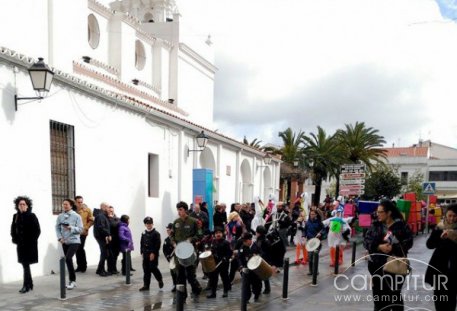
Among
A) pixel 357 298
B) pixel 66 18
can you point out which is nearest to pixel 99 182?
pixel 66 18

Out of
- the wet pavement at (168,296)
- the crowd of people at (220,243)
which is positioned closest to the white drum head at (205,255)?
the crowd of people at (220,243)

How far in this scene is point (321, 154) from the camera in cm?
4009

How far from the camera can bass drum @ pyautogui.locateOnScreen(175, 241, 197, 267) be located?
8.96 metres

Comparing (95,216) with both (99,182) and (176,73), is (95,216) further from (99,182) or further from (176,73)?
(176,73)

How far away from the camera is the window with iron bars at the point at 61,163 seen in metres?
11.9

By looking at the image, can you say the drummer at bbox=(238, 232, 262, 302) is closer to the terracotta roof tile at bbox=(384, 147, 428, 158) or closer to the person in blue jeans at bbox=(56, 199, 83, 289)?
the person in blue jeans at bbox=(56, 199, 83, 289)

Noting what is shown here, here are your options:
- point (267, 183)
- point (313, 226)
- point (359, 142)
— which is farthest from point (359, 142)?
point (313, 226)

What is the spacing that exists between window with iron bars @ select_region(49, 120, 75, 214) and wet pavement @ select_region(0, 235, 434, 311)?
2007 millimetres

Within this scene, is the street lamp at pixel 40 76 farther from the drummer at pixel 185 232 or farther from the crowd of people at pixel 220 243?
the drummer at pixel 185 232

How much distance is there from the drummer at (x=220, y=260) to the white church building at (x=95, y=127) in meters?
4.08

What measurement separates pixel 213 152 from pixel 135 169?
6.98 meters

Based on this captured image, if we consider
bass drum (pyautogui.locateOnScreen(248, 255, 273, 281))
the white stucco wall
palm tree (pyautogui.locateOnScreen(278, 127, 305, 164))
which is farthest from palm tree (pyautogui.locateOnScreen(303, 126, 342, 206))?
bass drum (pyautogui.locateOnScreen(248, 255, 273, 281))

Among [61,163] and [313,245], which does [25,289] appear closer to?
[61,163]

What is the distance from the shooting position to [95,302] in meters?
8.79
